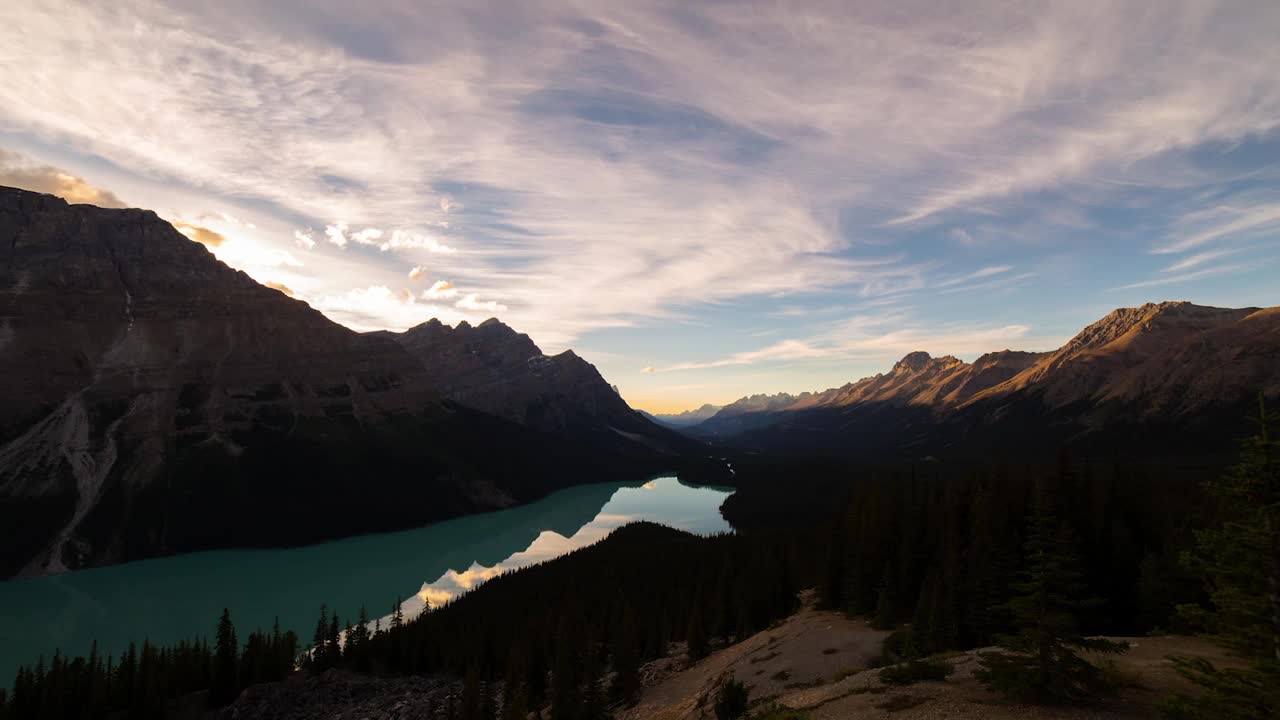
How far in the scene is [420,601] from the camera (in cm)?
15275

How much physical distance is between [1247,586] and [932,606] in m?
30.0

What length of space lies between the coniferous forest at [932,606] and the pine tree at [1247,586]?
0.24 ft

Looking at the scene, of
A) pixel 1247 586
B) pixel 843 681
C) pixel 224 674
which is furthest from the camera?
pixel 224 674

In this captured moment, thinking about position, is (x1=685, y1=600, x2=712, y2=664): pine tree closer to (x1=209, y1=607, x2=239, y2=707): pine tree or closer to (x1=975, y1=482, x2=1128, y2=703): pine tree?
(x1=975, y1=482, x2=1128, y2=703): pine tree

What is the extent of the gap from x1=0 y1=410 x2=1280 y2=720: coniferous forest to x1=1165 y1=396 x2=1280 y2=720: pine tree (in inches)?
2.9

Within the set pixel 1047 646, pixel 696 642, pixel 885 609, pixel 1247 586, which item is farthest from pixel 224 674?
pixel 1247 586

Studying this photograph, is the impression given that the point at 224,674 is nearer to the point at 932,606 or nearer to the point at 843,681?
the point at 843,681

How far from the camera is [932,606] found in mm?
46844

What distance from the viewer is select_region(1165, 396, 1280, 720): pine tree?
16938mm

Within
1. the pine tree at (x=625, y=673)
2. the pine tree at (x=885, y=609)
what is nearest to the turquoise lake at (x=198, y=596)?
the pine tree at (x=625, y=673)

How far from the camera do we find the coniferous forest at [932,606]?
64.9 ft

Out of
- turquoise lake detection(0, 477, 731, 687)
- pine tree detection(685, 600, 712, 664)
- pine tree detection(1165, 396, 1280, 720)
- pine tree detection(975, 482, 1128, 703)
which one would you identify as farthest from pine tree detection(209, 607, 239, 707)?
pine tree detection(1165, 396, 1280, 720)

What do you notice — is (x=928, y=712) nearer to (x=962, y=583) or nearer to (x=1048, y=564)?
(x=1048, y=564)

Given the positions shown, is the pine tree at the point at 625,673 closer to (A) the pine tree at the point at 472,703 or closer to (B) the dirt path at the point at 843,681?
(B) the dirt path at the point at 843,681
